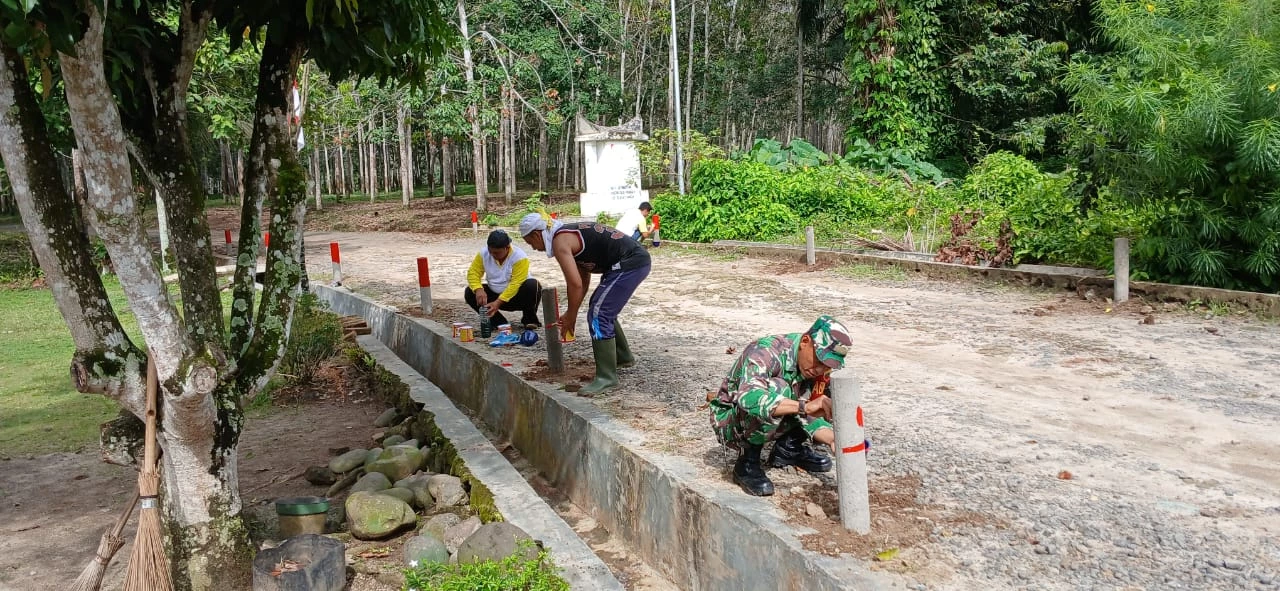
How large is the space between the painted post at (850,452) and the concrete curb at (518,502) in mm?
1165

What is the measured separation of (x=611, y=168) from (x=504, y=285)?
16.7m

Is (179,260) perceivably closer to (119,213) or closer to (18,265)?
(119,213)

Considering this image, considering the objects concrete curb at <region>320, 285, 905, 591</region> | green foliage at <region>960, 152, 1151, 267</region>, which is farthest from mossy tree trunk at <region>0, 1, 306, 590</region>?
green foliage at <region>960, 152, 1151, 267</region>

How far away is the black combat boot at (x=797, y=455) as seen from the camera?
502 cm

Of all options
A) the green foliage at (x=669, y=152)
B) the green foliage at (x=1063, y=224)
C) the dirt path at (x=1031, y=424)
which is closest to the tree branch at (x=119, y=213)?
the dirt path at (x=1031, y=424)

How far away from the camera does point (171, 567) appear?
14.8ft

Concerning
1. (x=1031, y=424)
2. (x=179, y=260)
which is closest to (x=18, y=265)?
(x=179, y=260)

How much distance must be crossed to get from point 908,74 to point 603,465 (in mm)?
19254

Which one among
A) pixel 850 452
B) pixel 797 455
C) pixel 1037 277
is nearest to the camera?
pixel 850 452

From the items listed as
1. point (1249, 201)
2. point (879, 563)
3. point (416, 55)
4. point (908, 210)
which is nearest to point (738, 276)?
point (908, 210)

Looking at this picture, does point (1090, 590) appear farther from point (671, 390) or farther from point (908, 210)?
point (908, 210)

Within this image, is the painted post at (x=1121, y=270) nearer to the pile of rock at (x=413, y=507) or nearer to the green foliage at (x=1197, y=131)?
the green foliage at (x=1197, y=131)

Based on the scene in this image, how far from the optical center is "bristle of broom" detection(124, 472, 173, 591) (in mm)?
4078

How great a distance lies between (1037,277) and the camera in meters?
11.7
